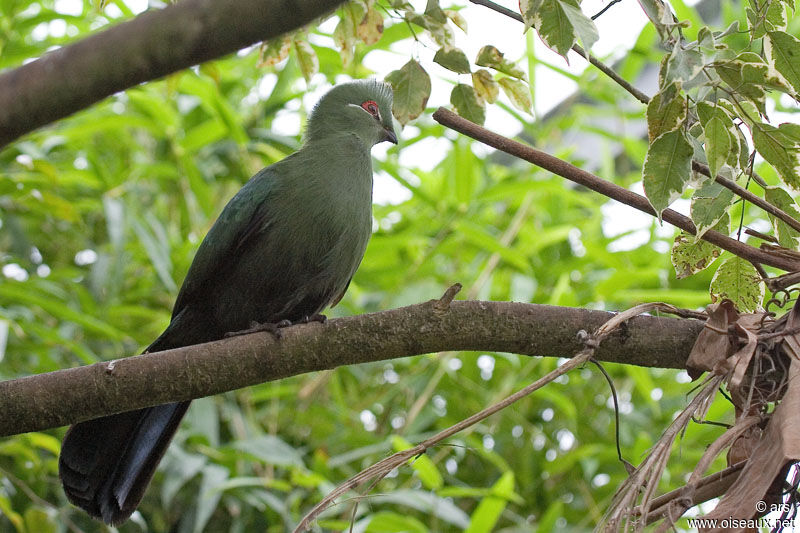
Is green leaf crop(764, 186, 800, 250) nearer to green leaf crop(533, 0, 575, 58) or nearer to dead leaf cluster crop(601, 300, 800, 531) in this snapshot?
dead leaf cluster crop(601, 300, 800, 531)

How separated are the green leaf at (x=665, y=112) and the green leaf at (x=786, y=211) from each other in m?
0.31

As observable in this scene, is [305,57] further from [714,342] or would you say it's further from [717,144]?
[714,342]

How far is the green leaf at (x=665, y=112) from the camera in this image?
1352 millimetres

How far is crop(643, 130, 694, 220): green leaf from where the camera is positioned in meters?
1.39

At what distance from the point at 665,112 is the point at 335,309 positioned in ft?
6.21

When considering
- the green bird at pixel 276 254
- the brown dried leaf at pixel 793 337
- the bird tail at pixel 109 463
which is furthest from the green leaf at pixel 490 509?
the brown dried leaf at pixel 793 337

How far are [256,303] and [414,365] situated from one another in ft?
3.36

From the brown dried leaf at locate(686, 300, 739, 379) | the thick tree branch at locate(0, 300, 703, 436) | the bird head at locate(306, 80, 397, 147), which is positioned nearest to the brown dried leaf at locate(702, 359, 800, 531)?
the brown dried leaf at locate(686, 300, 739, 379)

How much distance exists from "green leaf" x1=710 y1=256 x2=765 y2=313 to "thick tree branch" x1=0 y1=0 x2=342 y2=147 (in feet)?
3.80

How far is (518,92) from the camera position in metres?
1.86

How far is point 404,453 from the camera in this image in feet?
4.36

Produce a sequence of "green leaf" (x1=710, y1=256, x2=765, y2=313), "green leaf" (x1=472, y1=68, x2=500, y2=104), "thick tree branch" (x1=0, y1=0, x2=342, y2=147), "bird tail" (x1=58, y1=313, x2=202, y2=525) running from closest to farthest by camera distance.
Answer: "thick tree branch" (x1=0, y1=0, x2=342, y2=147) < "green leaf" (x1=710, y1=256, x2=765, y2=313) < "green leaf" (x1=472, y1=68, x2=500, y2=104) < "bird tail" (x1=58, y1=313, x2=202, y2=525)

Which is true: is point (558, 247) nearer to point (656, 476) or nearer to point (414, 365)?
point (414, 365)

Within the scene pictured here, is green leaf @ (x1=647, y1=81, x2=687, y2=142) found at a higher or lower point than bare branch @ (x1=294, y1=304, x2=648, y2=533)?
higher
